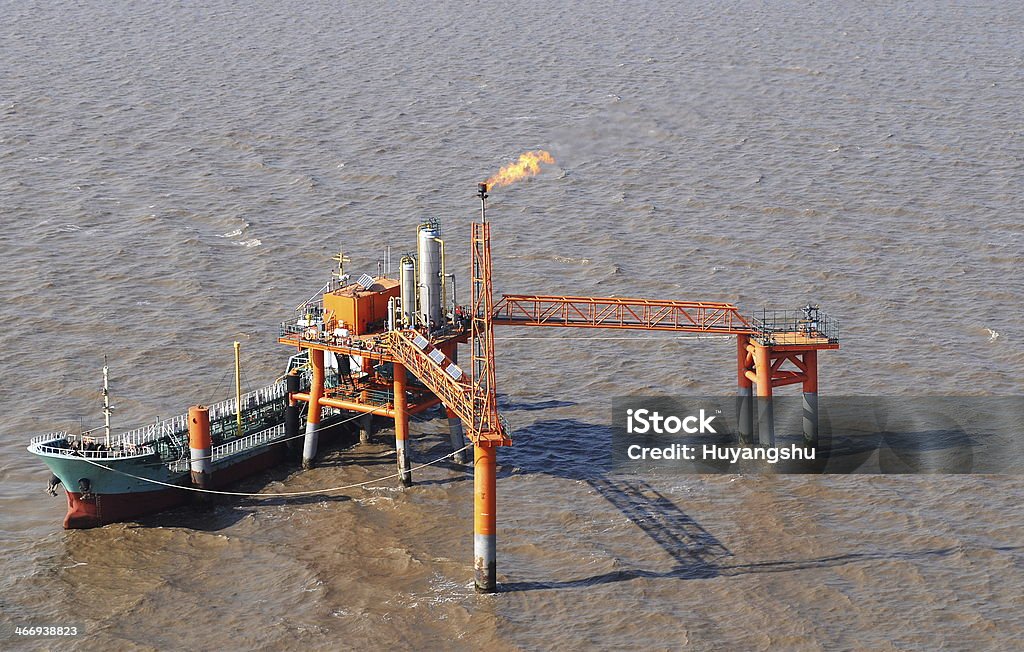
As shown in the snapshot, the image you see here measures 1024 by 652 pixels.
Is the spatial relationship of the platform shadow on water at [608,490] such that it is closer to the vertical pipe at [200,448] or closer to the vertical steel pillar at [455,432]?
the vertical steel pillar at [455,432]

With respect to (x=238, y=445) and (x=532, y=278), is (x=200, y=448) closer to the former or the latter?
(x=238, y=445)

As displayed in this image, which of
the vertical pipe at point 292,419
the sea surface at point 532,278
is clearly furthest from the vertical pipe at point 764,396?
the vertical pipe at point 292,419

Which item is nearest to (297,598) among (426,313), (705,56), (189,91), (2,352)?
(426,313)

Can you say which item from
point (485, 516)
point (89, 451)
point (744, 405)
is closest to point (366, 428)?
point (89, 451)

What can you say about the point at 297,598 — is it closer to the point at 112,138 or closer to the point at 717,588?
the point at 717,588

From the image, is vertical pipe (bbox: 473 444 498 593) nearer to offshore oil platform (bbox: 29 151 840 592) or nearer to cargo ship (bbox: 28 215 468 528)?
offshore oil platform (bbox: 29 151 840 592)
